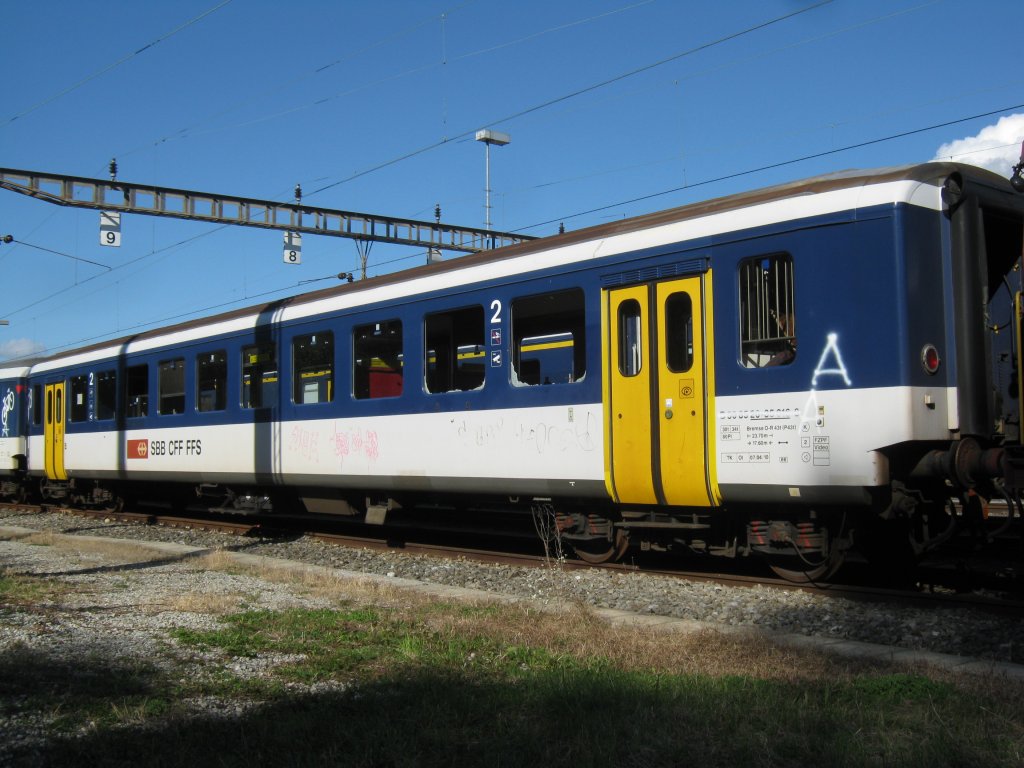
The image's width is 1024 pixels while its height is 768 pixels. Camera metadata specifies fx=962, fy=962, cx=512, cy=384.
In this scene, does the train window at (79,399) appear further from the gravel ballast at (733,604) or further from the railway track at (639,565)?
the gravel ballast at (733,604)

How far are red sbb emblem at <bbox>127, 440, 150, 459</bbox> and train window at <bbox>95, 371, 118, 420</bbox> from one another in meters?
1.00

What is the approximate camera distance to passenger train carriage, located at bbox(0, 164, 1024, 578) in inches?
289

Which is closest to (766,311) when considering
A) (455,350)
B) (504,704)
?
(455,350)

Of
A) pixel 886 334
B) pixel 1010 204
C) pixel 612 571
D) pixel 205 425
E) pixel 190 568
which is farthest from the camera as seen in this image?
pixel 205 425

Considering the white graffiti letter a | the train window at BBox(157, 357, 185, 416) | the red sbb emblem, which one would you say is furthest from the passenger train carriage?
the red sbb emblem

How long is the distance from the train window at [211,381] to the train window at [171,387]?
55cm

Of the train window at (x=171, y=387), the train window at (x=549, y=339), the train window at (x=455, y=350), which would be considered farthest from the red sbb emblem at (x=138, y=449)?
the train window at (x=549, y=339)

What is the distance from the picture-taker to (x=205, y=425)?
49.0 ft

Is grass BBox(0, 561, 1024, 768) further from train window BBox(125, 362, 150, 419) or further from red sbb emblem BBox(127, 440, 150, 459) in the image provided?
train window BBox(125, 362, 150, 419)

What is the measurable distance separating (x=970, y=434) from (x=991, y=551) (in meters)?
2.73

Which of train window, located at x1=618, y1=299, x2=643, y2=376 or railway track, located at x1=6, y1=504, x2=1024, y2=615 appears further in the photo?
train window, located at x1=618, y1=299, x2=643, y2=376

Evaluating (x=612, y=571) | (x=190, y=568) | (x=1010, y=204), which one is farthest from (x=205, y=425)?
(x=1010, y=204)

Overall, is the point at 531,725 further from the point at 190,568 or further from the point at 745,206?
the point at 190,568

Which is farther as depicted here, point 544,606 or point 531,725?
point 544,606
